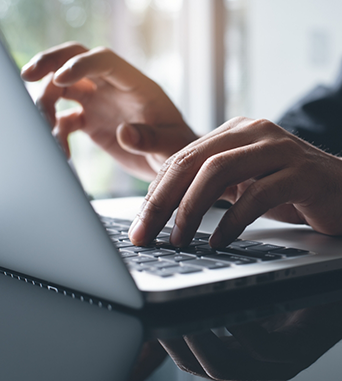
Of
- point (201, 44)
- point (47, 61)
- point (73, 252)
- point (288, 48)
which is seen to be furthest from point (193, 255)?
point (201, 44)

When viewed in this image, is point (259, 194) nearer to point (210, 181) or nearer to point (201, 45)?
point (210, 181)

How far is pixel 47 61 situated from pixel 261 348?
71 centimetres

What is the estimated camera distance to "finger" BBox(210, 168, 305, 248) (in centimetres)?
39

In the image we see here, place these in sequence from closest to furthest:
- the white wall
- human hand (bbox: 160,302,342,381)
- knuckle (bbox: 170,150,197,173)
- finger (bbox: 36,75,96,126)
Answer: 1. human hand (bbox: 160,302,342,381)
2. knuckle (bbox: 170,150,197,173)
3. finger (bbox: 36,75,96,126)
4. the white wall

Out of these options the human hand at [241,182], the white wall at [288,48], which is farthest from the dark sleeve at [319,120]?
the white wall at [288,48]

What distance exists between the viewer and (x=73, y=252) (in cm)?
28

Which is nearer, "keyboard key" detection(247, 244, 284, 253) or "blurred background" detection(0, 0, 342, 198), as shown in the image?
"keyboard key" detection(247, 244, 284, 253)

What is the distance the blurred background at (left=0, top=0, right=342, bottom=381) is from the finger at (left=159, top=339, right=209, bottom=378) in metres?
2.07

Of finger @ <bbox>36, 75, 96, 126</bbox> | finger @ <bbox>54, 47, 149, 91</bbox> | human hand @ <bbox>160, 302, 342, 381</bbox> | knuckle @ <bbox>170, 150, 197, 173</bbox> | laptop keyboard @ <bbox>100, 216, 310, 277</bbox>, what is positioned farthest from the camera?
finger @ <bbox>36, 75, 96, 126</bbox>

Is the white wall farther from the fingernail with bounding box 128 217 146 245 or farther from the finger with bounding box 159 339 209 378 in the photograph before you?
the finger with bounding box 159 339 209 378

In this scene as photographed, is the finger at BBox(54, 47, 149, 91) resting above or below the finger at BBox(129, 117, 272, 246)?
above

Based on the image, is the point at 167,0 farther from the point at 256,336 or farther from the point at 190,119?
the point at 256,336

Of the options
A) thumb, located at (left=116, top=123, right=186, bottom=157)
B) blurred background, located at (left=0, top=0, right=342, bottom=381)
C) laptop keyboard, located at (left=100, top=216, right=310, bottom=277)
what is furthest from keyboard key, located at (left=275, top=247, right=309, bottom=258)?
blurred background, located at (left=0, top=0, right=342, bottom=381)

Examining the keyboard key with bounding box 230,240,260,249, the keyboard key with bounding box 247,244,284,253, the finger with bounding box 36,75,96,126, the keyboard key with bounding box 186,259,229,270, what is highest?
the finger with bounding box 36,75,96,126
